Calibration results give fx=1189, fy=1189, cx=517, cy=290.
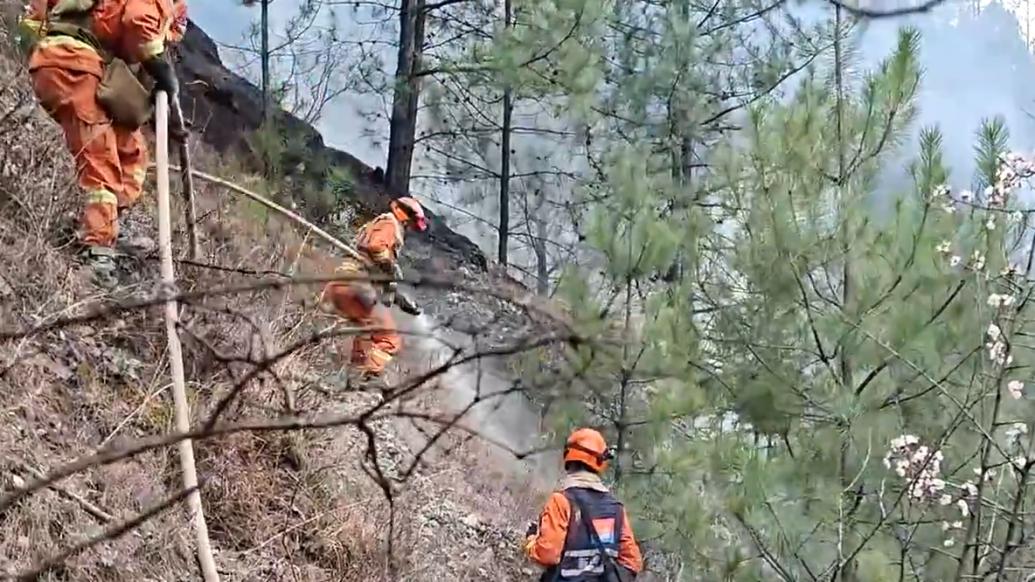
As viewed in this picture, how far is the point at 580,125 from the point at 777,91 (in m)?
2.19

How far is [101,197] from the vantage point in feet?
16.8

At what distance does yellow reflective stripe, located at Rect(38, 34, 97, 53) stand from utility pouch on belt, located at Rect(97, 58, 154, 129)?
162 mm

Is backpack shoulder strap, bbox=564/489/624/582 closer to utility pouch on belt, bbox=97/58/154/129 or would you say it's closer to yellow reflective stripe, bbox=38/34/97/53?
utility pouch on belt, bbox=97/58/154/129

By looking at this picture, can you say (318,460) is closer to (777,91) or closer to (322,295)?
(322,295)

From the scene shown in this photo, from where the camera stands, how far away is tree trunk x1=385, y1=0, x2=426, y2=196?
509 inches

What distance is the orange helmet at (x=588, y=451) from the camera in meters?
5.32

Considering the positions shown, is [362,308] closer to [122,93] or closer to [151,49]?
[151,49]

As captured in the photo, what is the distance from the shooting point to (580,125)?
12.8 metres

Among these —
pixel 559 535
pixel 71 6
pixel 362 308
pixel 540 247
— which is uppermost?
pixel 71 6

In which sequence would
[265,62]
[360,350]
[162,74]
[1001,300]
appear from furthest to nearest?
[265,62] < [360,350] < [162,74] < [1001,300]

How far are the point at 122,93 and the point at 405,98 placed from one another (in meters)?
8.15

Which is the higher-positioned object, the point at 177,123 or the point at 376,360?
the point at 177,123

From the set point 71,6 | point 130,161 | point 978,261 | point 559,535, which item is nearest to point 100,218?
point 130,161

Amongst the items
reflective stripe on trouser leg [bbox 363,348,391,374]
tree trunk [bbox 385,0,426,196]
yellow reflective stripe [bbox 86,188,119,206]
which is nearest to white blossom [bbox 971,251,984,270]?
reflective stripe on trouser leg [bbox 363,348,391,374]
